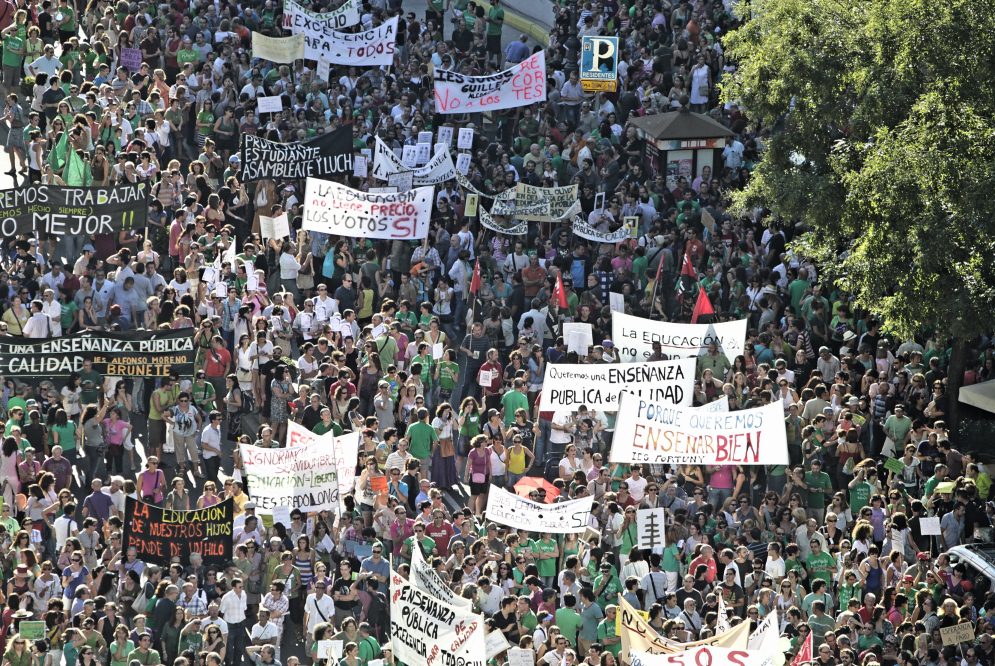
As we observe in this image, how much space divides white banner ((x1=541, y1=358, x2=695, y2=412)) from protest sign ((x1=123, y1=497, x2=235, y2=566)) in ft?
15.8

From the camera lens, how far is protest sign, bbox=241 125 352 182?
31.7 metres

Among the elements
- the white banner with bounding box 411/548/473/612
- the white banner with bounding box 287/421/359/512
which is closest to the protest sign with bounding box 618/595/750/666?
the white banner with bounding box 411/548/473/612

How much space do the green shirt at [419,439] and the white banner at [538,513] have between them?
1.74 metres

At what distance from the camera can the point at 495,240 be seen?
3133 cm

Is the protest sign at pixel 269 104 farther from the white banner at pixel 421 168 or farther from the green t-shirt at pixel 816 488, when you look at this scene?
the green t-shirt at pixel 816 488

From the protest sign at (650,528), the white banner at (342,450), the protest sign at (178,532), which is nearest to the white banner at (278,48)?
the white banner at (342,450)

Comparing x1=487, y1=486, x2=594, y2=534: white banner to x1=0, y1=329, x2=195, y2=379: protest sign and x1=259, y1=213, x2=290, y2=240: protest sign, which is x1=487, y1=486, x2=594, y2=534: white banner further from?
x1=259, y1=213, x2=290, y2=240: protest sign

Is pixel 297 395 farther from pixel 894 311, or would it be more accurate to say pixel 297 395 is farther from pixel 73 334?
pixel 894 311

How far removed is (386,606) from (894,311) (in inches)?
283

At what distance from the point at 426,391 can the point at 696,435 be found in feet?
12.2

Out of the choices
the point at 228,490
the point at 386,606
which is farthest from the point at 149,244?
the point at 386,606

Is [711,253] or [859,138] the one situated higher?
[859,138]

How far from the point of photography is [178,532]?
22953 mm

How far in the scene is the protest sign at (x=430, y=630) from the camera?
20.9 meters
